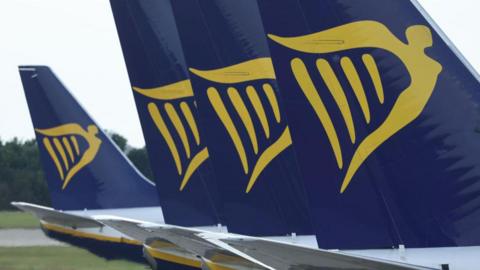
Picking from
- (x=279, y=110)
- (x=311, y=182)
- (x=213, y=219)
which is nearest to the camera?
(x=311, y=182)

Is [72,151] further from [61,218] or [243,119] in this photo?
[243,119]

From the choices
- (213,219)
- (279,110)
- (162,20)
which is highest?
(162,20)

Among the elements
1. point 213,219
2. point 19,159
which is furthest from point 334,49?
point 19,159

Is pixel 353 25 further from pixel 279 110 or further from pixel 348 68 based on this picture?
pixel 279 110

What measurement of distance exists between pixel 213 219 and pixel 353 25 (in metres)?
8.88

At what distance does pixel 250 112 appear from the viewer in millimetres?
14844

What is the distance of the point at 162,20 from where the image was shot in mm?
19406

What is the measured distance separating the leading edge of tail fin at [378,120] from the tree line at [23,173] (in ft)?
148

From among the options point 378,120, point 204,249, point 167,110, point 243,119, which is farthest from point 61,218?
point 378,120

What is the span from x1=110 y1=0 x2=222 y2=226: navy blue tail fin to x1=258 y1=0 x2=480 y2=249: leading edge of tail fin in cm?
825

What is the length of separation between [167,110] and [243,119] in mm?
4342

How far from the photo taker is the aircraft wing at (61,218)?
933 inches

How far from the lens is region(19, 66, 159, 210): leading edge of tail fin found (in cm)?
2728

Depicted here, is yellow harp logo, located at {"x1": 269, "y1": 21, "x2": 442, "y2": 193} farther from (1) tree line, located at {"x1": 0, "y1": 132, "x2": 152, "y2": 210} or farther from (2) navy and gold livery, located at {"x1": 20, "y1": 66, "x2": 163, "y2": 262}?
(1) tree line, located at {"x1": 0, "y1": 132, "x2": 152, "y2": 210}
